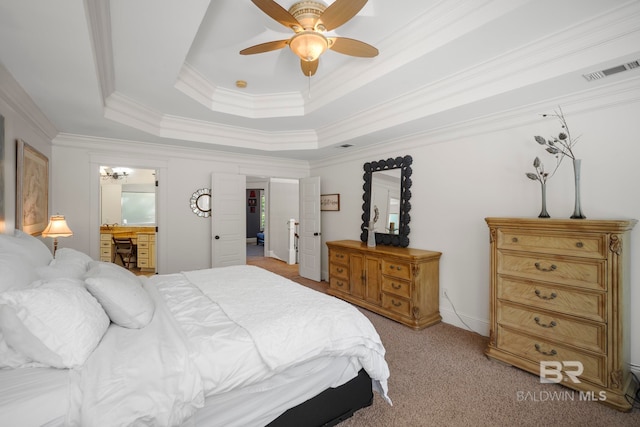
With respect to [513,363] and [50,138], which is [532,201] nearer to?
[513,363]

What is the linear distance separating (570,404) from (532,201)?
1698 mm

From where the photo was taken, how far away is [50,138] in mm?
3648

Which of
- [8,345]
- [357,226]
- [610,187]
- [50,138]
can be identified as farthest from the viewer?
[357,226]

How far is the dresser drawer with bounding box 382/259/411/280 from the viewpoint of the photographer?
3.39m

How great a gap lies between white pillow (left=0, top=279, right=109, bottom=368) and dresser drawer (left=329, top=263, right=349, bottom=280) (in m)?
3.24

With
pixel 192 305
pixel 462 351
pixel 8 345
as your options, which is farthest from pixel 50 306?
pixel 462 351

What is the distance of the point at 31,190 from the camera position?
283cm

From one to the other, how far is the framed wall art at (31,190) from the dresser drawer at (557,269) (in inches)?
166

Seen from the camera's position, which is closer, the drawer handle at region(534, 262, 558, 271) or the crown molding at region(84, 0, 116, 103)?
the crown molding at region(84, 0, 116, 103)

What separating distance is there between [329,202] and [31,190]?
3961mm

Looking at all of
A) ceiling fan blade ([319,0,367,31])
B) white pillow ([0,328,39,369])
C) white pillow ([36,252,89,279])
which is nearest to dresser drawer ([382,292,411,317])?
ceiling fan blade ([319,0,367,31])

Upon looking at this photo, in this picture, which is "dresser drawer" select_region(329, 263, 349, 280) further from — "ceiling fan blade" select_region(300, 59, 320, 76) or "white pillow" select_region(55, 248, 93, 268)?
"white pillow" select_region(55, 248, 93, 268)

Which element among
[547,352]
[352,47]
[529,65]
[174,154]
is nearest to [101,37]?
[352,47]

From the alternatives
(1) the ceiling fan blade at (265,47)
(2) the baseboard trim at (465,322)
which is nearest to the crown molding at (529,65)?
(1) the ceiling fan blade at (265,47)
